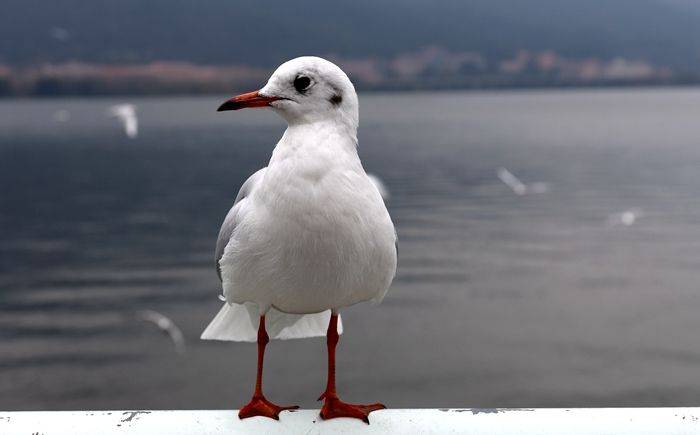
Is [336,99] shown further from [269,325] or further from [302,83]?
[269,325]

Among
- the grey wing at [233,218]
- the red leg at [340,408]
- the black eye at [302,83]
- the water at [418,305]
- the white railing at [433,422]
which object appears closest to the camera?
the white railing at [433,422]

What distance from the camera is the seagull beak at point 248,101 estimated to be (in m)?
4.43

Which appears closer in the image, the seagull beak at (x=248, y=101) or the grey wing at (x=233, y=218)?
the seagull beak at (x=248, y=101)

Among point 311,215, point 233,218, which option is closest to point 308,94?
point 311,215

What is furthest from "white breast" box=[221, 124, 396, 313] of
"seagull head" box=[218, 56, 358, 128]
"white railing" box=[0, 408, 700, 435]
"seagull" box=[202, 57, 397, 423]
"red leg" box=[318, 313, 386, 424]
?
"white railing" box=[0, 408, 700, 435]

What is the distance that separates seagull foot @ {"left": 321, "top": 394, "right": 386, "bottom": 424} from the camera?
4816 millimetres

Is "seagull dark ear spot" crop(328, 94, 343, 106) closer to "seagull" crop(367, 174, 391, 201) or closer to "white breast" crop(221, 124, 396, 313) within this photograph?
"white breast" crop(221, 124, 396, 313)

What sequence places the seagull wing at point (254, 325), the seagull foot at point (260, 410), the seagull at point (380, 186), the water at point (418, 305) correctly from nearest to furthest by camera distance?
1. the seagull foot at point (260, 410)
2. the seagull at point (380, 186)
3. the seagull wing at point (254, 325)
4. the water at point (418, 305)

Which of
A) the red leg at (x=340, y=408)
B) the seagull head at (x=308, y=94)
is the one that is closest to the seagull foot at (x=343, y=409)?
the red leg at (x=340, y=408)

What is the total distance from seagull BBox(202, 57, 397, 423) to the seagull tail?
2.62ft

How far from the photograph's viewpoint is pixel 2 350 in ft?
137

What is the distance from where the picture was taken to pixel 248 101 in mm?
4496

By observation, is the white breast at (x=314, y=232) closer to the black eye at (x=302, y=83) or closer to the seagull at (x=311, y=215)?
the seagull at (x=311, y=215)

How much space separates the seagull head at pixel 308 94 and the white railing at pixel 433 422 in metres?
1.45
